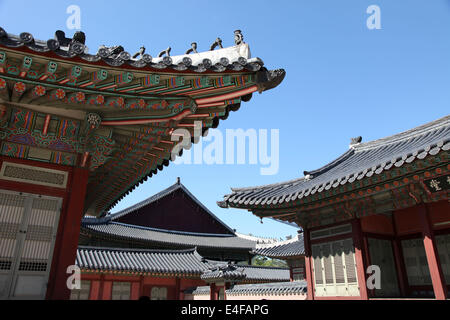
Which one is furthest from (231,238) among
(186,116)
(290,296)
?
(186,116)

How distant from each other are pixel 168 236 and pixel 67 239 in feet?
93.6

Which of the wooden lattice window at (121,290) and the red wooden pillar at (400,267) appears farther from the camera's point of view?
the wooden lattice window at (121,290)

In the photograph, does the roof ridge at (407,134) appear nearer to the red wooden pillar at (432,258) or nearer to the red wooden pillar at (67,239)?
the red wooden pillar at (432,258)

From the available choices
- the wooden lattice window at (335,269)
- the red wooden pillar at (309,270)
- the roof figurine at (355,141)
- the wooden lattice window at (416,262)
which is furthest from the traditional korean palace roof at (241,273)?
the wooden lattice window at (416,262)

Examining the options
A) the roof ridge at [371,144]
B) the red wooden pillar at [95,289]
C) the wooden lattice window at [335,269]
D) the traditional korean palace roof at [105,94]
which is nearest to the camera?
the traditional korean palace roof at [105,94]

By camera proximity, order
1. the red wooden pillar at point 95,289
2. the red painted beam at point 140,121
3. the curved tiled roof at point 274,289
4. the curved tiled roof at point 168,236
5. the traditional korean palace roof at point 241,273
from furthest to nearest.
Result: the curved tiled roof at point 168,236 → the red wooden pillar at point 95,289 → the traditional korean palace roof at point 241,273 → the curved tiled roof at point 274,289 → the red painted beam at point 140,121

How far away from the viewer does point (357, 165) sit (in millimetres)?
10383

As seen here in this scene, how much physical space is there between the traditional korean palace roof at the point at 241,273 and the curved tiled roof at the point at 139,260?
1520 mm

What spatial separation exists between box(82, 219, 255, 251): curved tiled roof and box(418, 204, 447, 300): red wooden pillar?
76.0 feet

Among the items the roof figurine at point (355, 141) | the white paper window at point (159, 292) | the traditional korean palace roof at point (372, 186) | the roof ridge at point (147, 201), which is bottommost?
the white paper window at point (159, 292)

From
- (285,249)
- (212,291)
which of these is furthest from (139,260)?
(285,249)

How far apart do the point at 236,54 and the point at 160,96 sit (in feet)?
4.76

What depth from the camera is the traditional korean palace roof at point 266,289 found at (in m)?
13.3

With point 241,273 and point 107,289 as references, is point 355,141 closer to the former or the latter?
point 241,273
